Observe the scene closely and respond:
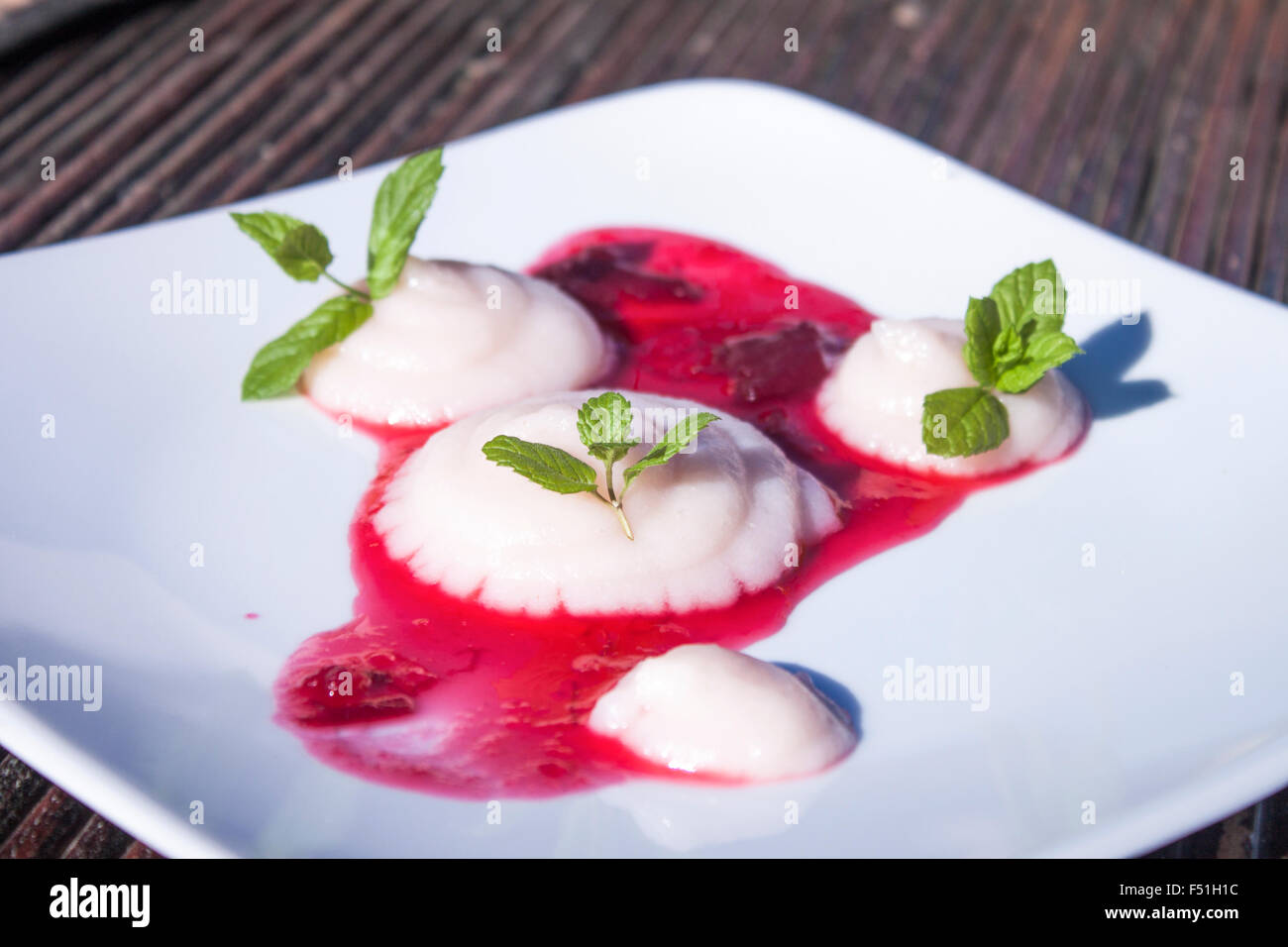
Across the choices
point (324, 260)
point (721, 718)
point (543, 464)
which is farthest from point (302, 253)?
point (721, 718)

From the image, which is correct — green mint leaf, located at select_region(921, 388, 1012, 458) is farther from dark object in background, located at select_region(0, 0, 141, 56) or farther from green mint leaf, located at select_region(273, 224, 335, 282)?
dark object in background, located at select_region(0, 0, 141, 56)

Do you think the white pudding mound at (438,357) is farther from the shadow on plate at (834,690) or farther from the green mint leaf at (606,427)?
the shadow on plate at (834,690)

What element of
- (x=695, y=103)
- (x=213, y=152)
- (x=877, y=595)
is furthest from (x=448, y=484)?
(x=213, y=152)

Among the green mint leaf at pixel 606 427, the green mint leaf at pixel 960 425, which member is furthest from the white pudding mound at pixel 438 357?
the green mint leaf at pixel 960 425

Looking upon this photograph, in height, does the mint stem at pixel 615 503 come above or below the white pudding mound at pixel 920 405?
below

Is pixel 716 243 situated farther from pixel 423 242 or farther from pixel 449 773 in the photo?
pixel 449 773

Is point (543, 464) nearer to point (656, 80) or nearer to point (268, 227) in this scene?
point (268, 227)
